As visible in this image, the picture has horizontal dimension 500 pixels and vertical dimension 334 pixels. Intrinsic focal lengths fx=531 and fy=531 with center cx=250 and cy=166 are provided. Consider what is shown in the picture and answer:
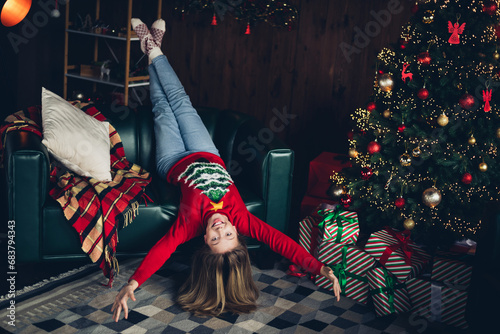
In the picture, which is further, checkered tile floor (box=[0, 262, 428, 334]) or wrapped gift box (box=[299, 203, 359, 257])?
wrapped gift box (box=[299, 203, 359, 257])

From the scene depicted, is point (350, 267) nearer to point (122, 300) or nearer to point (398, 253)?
point (398, 253)

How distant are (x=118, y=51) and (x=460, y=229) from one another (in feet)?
11.3

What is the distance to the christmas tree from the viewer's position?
2596 millimetres

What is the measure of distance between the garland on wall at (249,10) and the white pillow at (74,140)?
174cm

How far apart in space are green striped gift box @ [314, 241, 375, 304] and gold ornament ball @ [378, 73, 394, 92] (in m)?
0.83

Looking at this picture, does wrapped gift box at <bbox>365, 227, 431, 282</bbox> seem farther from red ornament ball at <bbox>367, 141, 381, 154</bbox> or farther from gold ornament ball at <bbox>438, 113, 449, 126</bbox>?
gold ornament ball at <bbox>438, 113, 449, 126</bbox>

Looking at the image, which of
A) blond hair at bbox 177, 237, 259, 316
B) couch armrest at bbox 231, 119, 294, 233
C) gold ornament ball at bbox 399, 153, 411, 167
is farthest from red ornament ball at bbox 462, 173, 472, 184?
blond hair at bbox 177, 237, 259, 316

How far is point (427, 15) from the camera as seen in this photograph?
8.71 ft

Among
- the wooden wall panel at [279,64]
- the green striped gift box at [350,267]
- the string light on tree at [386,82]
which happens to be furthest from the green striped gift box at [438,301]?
the wooden wall panel at [279,64]

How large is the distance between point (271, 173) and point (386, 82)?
29.6 inches

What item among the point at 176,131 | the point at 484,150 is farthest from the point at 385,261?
the point at 176,131

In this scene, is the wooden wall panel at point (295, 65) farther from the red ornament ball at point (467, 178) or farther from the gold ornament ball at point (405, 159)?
the red ornament ball at point (467, 178)

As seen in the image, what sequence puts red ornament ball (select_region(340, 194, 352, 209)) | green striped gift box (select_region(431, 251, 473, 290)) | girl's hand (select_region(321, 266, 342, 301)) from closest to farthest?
girl's hand (select_region(321, 266, 342, 301)) → green striped gift box (select_region(431, 251, 473, 290)) → red ornament ball (select_region(340, 194, 352, 209))

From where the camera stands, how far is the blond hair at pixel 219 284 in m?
2.31
